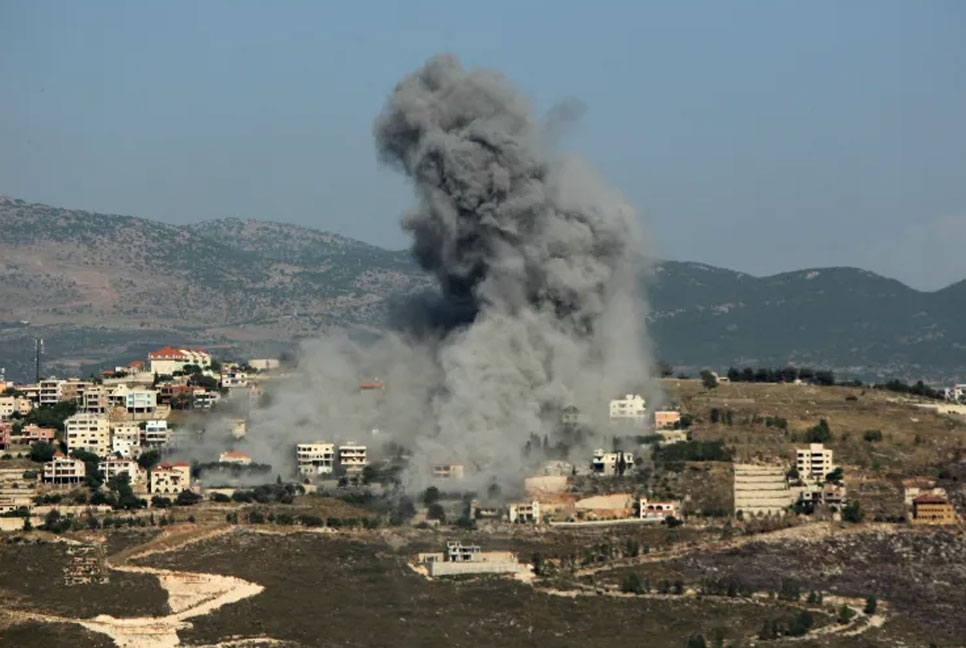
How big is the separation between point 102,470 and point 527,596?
2555 centimetres

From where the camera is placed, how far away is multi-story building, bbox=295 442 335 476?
306 ft

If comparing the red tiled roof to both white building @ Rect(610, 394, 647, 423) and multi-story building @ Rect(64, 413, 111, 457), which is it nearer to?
white building @ Rect(610, 394, 647, 423)

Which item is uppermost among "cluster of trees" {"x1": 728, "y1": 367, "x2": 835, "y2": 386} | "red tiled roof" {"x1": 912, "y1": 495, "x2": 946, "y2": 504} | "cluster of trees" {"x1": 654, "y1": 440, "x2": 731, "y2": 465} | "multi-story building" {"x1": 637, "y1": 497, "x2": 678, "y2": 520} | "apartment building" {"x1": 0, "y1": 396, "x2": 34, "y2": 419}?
"cluster of trees" {"x1": 728, "y1": 367, "x2": 835, "y2": 386}

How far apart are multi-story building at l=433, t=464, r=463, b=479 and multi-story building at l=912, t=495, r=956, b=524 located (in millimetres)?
16687

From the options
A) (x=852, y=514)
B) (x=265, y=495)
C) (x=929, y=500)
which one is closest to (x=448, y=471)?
(x=265, y=495)

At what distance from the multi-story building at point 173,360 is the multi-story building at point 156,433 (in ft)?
51.8

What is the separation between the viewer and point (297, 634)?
66188 mm

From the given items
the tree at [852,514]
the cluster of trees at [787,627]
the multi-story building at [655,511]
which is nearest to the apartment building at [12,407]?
the multi-story building at [655,511]

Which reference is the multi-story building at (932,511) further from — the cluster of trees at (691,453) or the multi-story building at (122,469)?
the multi-story building at (122,469)

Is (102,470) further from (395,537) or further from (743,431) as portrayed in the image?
(743,431)

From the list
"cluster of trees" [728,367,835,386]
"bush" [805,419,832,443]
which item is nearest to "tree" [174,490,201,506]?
"bush" [805,419,832,443]

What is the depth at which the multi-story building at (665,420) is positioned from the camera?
98.5 meters

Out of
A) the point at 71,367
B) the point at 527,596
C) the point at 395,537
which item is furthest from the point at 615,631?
the point at 71,367

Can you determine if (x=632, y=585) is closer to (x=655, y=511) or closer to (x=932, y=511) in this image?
(x=655, y=511)
